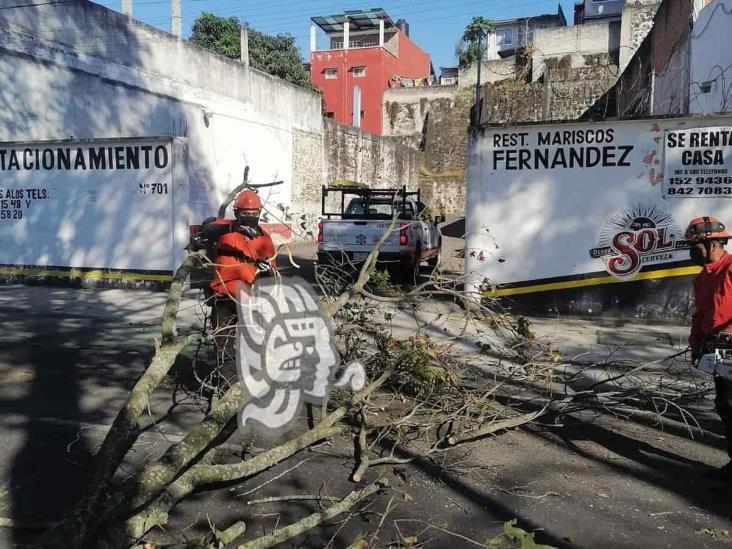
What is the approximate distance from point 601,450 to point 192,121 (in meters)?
16.2

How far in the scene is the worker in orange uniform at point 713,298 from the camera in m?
4.15

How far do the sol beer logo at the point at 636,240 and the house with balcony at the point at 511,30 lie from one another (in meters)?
51.8

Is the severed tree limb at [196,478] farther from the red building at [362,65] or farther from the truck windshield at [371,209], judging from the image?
the red building at [362,65]

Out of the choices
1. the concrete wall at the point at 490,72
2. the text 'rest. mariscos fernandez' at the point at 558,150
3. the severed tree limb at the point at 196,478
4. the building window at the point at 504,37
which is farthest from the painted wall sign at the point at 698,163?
the building window at the point at 504,37

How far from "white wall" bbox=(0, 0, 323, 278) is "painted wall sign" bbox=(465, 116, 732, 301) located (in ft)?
18.1

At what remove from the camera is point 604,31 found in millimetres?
34094

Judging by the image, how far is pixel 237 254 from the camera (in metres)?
5.29

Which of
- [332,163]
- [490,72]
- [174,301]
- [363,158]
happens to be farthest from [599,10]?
[174,301]

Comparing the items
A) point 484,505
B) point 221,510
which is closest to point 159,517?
point 221,510

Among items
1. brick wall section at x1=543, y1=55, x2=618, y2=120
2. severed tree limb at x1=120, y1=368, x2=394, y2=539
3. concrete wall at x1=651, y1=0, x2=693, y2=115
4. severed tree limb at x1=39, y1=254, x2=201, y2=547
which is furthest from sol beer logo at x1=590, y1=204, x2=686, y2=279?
brick wall section at x1=543, y1=55, x2=618, y2=120

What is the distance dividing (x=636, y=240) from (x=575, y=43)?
29357 millimetres

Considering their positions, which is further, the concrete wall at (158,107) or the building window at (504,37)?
the building window at (504,37)

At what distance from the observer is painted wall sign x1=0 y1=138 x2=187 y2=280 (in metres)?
11.6

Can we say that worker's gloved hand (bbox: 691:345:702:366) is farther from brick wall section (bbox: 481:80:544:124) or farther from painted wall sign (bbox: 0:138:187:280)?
brick wall section (bbox: 481:80:544:124)
